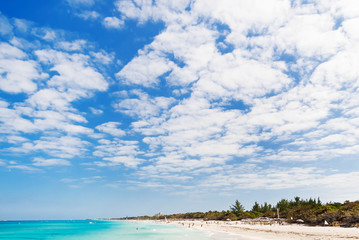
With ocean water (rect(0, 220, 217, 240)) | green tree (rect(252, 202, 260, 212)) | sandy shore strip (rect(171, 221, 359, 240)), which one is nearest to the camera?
sandy shore strip (rect(171, 221, 359, 240))

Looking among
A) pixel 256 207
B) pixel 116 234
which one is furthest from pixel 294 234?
pixel 256 207

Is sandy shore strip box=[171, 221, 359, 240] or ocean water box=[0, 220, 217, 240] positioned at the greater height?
sandy shore strip box=[171, 221, 359, 240]

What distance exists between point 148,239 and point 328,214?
3115cm

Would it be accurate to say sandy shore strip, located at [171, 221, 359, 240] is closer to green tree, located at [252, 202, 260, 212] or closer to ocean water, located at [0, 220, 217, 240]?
ocean water, located at [0, 220, 217, 240]

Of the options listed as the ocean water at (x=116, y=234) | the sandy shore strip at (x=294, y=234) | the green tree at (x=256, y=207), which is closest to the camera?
the sandy shore strip at (x=294, y=234)

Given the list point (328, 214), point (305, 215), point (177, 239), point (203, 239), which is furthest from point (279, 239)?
point (305, 215)

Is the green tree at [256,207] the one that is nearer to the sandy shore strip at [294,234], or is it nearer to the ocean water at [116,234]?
the ocean water at [116,234]

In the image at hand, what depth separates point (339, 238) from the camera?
88.5 feet

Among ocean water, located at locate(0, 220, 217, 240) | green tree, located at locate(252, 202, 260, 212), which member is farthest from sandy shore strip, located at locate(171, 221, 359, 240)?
green tree, located at locate(252, 202, 260, 212)

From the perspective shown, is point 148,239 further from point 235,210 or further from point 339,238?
point 235,210

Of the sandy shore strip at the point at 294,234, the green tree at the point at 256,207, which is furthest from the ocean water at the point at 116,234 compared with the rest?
the green tree at the point at 256,207

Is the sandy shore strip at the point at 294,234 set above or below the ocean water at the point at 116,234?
above

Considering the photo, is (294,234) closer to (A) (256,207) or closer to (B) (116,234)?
(B) (116,234)

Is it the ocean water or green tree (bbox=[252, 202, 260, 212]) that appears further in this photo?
green tree (bbox=[252, 202, 260, 212])
